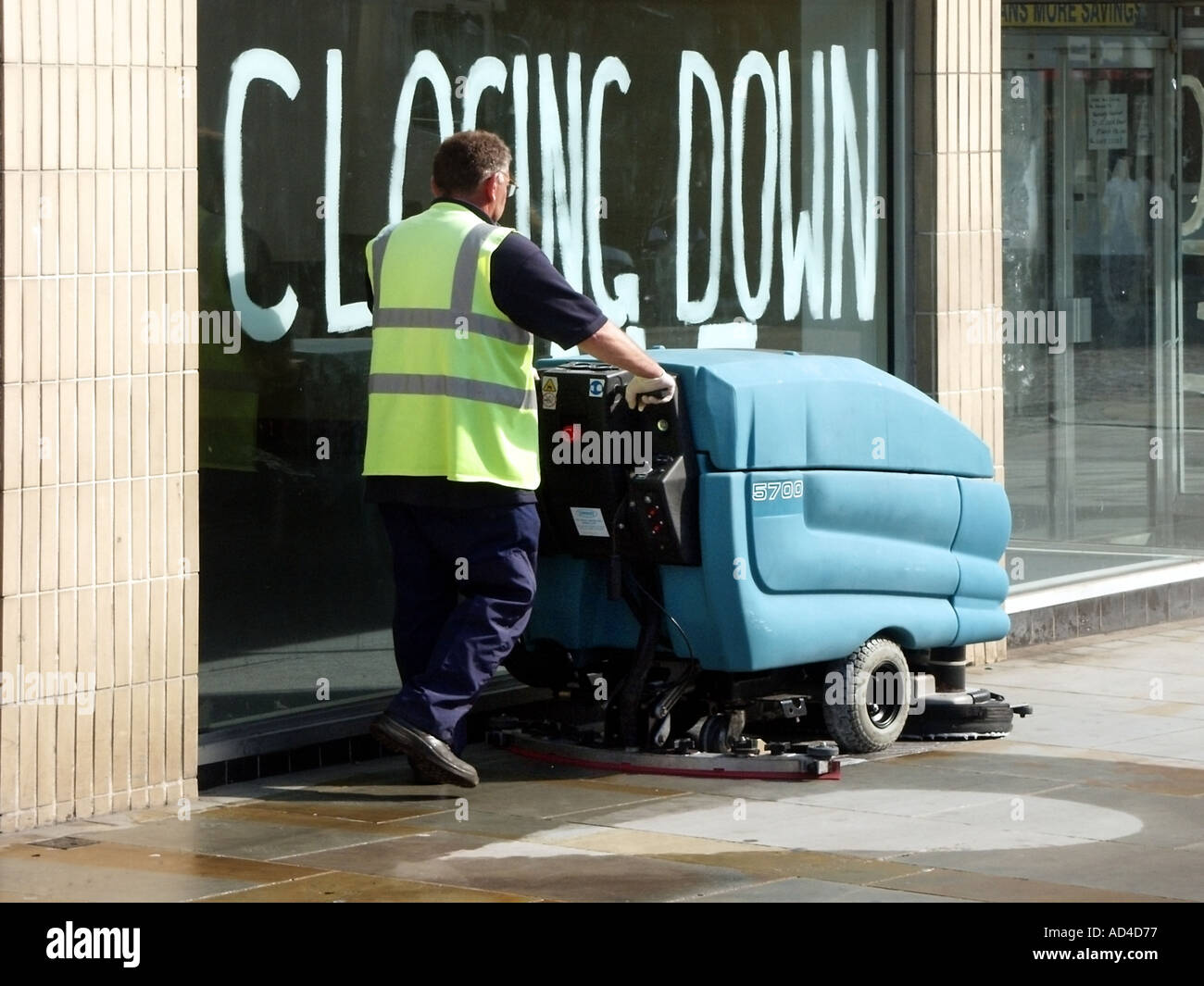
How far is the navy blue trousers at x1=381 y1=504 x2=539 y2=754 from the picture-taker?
706 centimetres

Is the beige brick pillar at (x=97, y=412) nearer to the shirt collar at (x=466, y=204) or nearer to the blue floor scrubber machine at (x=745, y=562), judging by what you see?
the shirt collar at (x=466, y=204)

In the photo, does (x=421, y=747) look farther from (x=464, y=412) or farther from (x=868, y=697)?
(x=868, y=697)

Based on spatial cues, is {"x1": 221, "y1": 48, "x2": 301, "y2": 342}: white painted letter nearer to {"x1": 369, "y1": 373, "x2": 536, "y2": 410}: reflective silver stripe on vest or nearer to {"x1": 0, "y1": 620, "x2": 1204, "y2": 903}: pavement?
{"x1": 369, "y1": 373, "x2": 536, "y2": 410}: reflective silver stripe on vest

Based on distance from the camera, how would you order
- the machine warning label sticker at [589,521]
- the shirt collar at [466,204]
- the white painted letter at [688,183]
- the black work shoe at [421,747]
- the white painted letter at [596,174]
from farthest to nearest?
the white painted letter at [688,183] < the white painted letter at [596,174] < the machine warning label sticker at [589,521] < the shirt collar at [466,204] < the black work shoe at [421,747]

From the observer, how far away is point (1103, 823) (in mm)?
6750

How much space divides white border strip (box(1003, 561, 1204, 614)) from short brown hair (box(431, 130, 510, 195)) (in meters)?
3.85

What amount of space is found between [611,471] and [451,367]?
2.14 feet

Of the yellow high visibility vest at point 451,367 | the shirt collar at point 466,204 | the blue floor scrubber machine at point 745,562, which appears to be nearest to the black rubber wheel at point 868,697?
the blue floor scrubber machine at point 745,562

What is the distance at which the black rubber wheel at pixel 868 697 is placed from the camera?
771 cm

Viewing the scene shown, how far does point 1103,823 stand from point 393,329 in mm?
2638

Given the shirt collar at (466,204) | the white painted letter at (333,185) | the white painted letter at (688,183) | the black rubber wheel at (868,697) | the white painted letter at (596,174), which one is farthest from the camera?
the white painted letter at (688,183)

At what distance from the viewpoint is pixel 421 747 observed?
7043 millimetres

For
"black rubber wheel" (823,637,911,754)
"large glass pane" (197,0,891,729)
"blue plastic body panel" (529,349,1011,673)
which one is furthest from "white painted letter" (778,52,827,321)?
"black rubber wheel" (823,637,911,754)

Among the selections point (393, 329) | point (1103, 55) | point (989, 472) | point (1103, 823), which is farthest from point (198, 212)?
point (1103, 55)
